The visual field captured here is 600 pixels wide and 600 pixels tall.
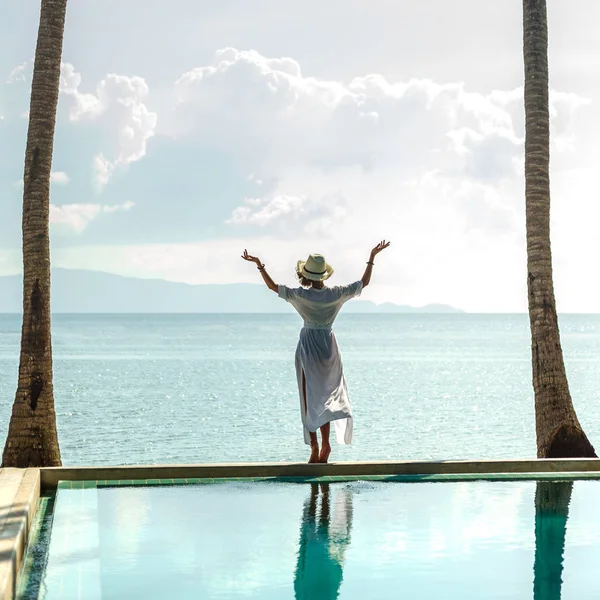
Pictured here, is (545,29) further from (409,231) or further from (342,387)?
(409,231)

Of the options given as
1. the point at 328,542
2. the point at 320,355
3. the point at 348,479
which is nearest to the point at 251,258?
the point at 320,355

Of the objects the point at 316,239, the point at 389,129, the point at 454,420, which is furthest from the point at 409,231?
the point at 454,420

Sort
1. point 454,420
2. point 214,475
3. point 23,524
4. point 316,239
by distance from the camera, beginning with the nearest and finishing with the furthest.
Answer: point 23,524, point 214,475, point 454,420, point 316,239

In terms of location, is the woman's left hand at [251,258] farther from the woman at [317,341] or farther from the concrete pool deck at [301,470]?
the concrete pool deck at [301,470]

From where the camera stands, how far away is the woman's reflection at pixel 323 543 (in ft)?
19.4

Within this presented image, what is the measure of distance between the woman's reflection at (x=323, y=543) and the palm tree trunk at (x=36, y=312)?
349 cm

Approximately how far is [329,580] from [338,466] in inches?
132

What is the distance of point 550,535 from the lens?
7109mm

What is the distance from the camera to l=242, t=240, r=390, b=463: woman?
924 cm

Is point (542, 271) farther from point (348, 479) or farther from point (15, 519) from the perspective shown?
point (15, 519)

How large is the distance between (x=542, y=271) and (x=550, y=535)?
560 centimetres

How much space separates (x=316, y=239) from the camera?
127 meters

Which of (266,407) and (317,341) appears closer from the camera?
(317,341)

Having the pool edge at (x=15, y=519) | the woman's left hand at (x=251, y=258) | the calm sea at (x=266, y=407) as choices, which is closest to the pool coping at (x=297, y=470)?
the pool edge at (x=15, y=519)
